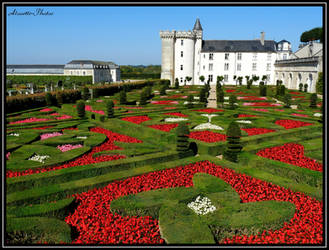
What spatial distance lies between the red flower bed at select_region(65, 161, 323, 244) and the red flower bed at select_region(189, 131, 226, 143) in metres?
4.02

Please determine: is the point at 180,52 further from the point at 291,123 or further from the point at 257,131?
the point at 257,131

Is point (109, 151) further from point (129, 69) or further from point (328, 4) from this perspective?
point (129, 69)

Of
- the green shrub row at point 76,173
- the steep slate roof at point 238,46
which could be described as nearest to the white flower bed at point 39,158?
the green shrub row at point 76,173

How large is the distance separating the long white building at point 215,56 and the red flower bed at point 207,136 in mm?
50981

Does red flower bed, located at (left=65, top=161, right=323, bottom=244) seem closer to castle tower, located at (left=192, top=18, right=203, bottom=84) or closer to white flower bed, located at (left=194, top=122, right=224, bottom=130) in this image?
white flower bed, located at (left=194, top=122, right=224, bottom=130)

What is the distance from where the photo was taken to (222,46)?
65.6m

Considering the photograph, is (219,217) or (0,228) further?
(219,217)

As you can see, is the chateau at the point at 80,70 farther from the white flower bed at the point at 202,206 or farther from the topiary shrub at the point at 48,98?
the white flower bed at the point at 202,206

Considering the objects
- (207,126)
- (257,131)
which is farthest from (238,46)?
(257,131)

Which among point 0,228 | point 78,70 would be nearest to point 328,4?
point 0,228

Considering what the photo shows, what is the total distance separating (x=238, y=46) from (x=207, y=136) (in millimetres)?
56558

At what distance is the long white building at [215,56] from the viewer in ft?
208

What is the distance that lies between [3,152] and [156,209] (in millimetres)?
3462

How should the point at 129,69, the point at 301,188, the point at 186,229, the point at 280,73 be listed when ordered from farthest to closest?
the point at 129,69, the point at 280,73, the point at 301,188, the point at 186,229
